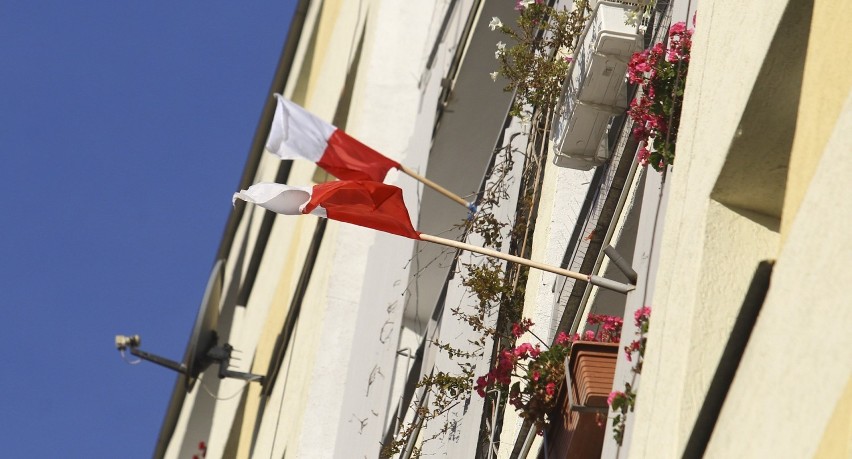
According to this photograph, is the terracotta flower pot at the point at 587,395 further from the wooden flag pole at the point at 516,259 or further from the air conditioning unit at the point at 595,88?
the air conditioning unit at the point at 595,88

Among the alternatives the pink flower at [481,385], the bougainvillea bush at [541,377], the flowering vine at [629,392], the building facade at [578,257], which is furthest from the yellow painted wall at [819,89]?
the pink flower at [481,385]

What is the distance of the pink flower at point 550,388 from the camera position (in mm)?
6738

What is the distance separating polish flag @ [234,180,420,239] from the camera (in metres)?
7.80

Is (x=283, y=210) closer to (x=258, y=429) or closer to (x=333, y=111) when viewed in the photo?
(x=258, y=429)

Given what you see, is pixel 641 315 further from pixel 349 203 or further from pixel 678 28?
pixel 349 203

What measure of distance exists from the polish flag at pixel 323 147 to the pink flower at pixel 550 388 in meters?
4.34

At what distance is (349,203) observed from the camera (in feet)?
25.8

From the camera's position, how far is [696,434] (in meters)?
4.41

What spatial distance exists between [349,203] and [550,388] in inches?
64.2

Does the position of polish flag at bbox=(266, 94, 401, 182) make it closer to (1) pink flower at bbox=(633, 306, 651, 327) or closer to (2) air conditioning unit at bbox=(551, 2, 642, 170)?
(2) air conditioning unit at bbox=(551, 2, 642, 170)

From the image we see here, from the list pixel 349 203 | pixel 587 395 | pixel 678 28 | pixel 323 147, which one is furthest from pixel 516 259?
pixel 323 147

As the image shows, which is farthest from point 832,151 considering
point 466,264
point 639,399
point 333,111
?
point 333,111

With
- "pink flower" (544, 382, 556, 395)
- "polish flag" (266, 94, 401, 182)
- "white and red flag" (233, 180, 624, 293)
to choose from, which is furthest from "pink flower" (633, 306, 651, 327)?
"polish flag" (266, 94, 401, 182)

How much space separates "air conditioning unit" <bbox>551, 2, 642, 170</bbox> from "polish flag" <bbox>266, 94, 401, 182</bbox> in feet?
9.79
